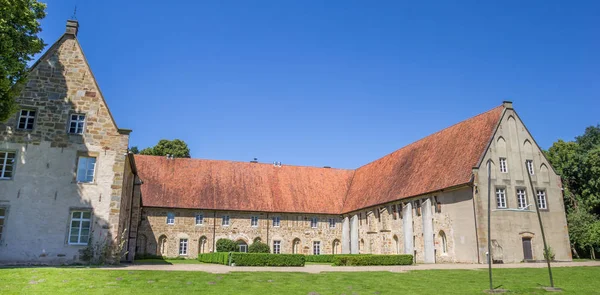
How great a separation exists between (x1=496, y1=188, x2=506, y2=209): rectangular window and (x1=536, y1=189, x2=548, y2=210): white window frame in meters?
3.04

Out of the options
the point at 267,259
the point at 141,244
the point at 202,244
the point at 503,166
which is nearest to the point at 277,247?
the point at 202,244

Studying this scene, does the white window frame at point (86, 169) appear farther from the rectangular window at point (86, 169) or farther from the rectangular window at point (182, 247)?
the rectangular window at point (182, 247)

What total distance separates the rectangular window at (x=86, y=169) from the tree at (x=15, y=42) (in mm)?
4202

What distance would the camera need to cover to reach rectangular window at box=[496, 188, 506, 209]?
27.1 meters

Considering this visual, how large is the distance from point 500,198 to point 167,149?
43.9m

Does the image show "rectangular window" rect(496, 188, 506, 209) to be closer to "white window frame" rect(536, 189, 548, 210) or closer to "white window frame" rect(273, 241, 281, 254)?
"white window frame" rect(536, 189, 548, 210)

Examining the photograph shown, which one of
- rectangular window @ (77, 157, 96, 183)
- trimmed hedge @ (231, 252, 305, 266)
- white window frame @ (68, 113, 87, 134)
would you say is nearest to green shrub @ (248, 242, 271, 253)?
trimmed hedge @ (231, 252, 305, 266)

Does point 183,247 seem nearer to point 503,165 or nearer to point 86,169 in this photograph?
point 86,169

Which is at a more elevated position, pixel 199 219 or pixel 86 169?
pixel 86 169

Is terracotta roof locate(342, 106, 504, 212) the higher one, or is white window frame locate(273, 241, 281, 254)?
terracotta roof locate(342, 106, 504, 212)

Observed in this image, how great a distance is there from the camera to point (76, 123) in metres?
22.0

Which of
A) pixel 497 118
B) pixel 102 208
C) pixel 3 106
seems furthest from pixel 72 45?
pixel 497 118

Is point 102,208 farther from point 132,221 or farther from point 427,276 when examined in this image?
point 427,276

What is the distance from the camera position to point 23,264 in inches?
765
